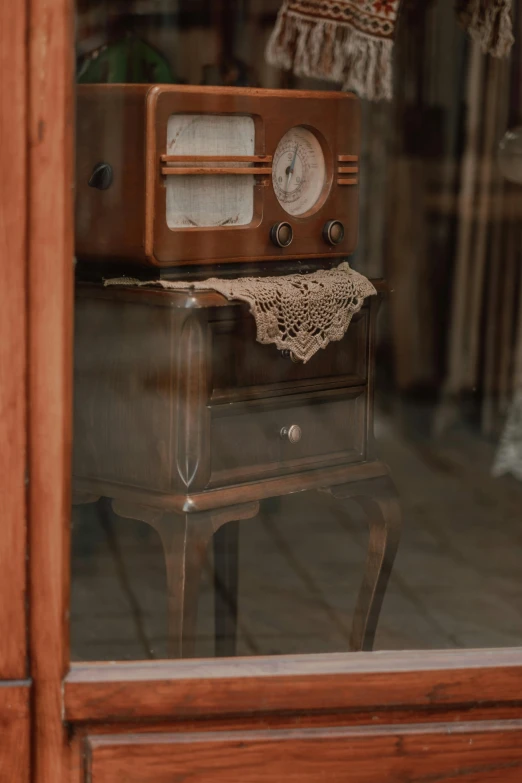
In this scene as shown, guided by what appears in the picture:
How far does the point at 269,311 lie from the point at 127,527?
0.29 meters

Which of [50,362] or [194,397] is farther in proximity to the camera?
[194,397]

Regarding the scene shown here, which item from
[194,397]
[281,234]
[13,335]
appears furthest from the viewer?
Result: [281,234]

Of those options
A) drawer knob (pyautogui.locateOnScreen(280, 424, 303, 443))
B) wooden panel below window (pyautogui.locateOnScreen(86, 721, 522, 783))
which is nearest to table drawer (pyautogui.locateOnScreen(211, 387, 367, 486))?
drawer knob (pyautogui.locateOnScreen(280, 424, 303, 443))

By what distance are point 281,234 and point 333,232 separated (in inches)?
3.0

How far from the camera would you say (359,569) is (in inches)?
55.9

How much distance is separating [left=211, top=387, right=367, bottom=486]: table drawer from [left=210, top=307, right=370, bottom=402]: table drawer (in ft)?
0.05

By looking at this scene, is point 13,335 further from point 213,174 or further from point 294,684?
point 294,684

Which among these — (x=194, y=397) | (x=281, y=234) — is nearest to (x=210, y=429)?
(x=194, y=397)

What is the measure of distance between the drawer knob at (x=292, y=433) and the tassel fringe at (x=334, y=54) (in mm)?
401

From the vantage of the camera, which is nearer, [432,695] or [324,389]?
[432,695]

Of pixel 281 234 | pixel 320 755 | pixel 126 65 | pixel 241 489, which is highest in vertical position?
pixel 126 65

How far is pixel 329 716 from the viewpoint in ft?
4.05

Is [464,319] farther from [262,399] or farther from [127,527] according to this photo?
[127,527]

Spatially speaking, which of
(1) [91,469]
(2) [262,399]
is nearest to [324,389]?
(2) [262,399]
